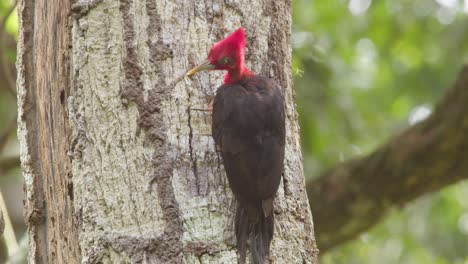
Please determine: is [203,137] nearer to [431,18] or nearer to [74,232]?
[74,232]

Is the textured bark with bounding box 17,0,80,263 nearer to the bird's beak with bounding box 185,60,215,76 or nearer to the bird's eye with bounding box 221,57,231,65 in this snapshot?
the bird's beak with bounding box 185,60,215,76

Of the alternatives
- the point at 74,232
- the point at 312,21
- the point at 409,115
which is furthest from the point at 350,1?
the point at 74,232

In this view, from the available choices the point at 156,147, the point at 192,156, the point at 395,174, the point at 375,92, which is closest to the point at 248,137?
the point at 192,156

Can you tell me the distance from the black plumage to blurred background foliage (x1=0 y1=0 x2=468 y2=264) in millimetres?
2305

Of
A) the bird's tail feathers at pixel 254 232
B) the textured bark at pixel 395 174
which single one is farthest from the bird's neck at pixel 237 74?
the textured bark at pixel 395 174

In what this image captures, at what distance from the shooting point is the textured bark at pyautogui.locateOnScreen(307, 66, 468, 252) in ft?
16.5

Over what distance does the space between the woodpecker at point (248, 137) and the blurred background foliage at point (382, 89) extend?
226cm

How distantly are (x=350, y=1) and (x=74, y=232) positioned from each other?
4986 millimetres

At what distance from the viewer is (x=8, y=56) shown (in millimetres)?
5188

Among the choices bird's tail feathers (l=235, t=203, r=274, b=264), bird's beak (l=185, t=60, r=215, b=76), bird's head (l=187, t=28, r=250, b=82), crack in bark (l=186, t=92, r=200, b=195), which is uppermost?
bird's head (l=187, t=28, r=250, b=82)

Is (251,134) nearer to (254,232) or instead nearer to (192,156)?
(192,156)

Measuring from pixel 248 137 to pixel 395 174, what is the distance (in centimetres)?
240

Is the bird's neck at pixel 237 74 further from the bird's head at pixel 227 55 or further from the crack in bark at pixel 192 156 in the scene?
the crack in bark at pixel 192 156

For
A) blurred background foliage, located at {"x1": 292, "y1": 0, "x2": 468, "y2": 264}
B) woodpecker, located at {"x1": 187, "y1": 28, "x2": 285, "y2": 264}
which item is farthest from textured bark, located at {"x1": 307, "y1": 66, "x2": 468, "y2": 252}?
woodpecker, located at {"x1": 187, "y1": 28, "x2": 285, "y2": 264}
